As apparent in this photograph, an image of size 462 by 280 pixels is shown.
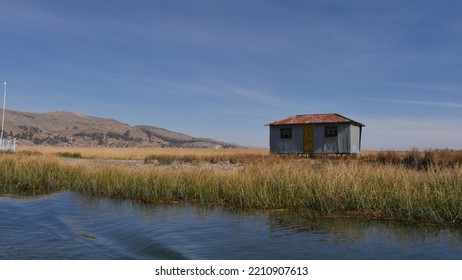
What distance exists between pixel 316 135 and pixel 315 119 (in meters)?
1.33

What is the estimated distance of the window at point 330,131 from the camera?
117ft

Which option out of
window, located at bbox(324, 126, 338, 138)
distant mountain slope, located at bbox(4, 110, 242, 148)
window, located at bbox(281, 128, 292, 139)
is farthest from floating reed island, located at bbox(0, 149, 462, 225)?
distant mountain slope, located at bbox(4, 110, 242, 148)

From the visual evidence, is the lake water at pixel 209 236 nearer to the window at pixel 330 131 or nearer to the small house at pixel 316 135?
the small house at pixel 316 135

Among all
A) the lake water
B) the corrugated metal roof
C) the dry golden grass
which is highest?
the corrugated metal roof

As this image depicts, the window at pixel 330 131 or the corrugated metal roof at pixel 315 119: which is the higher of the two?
the corrugated metal roof at pixel 315 119

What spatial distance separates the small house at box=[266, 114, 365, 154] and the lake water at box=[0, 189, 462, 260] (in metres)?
22.7

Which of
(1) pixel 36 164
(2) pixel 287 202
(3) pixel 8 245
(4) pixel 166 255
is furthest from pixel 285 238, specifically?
(1) pixel 36 164

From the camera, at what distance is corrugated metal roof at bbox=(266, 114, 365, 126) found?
116 feet

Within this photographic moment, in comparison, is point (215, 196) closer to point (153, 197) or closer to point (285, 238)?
point (153, 197)

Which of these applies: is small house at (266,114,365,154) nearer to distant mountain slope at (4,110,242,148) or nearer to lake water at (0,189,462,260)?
lake water at (0,189,462,260)

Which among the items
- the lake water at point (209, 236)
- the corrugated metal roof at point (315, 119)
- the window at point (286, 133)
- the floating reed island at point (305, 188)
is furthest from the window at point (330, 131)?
the lake water at point (209, 236)

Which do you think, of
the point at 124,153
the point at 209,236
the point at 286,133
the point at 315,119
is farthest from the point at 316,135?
the point at 209,236

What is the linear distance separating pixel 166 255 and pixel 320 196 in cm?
594

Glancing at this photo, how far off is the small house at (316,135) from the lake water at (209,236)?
22709mm
